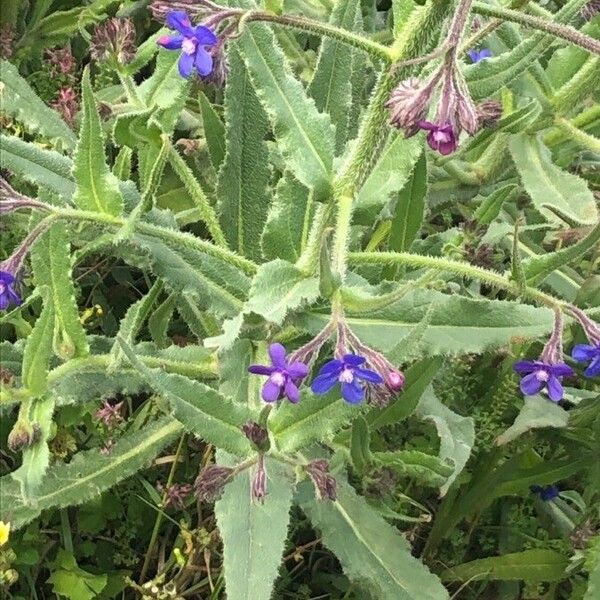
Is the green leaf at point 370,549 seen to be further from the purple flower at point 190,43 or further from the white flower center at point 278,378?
the purple flower at point 190,43

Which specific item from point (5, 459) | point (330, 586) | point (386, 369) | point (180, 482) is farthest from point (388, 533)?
point (5, 459)

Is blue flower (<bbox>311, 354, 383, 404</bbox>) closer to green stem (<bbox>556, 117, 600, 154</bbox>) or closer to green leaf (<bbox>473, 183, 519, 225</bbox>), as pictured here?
green leaf (<bbox>473, 183, 519, 225</bbox>)

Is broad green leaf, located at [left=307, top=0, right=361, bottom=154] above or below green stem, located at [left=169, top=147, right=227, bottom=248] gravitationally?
above

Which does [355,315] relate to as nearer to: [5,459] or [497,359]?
[497,359]

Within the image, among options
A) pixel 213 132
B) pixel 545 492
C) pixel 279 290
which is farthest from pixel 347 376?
pixel 545 492

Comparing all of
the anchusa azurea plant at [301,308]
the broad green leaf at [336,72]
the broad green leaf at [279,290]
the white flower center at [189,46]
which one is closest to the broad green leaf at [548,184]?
the anchusa azurea plant at [301,308]

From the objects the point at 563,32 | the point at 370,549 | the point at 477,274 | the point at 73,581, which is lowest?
the point at 73,581

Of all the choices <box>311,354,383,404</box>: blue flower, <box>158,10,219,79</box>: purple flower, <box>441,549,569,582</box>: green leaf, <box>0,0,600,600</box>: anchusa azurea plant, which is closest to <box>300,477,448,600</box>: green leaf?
<box>0,0,600,600</box>: anchusa azurea plant

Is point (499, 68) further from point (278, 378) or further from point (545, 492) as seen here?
point (545, 492)
